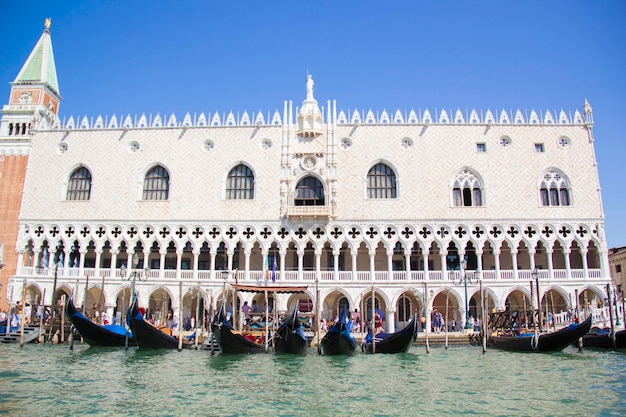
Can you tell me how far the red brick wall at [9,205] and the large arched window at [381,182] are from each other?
15728 mm

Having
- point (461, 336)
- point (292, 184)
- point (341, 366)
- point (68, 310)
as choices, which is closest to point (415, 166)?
point (292, 184)

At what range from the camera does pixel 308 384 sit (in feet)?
33.8

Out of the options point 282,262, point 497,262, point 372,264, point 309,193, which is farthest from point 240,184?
point 497,262

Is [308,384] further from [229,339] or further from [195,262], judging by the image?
[195,262]

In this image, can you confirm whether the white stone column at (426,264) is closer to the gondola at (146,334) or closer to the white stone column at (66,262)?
the gondola at (146,334)

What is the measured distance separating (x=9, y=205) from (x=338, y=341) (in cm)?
1778

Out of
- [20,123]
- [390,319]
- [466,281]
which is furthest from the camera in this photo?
[20,123]

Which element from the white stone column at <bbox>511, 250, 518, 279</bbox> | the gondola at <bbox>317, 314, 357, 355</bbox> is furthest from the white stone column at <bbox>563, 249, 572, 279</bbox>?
the gondola at <bbox>317, 314, 357, 355</bbox>

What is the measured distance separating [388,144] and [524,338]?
10.4 metres

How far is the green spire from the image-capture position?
89.4 feet

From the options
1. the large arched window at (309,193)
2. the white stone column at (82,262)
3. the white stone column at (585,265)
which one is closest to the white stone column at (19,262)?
the white stone column at (82,262)

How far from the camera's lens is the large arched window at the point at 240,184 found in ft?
75.7

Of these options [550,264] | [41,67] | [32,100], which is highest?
[41,67]

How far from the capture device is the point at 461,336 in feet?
61.4
